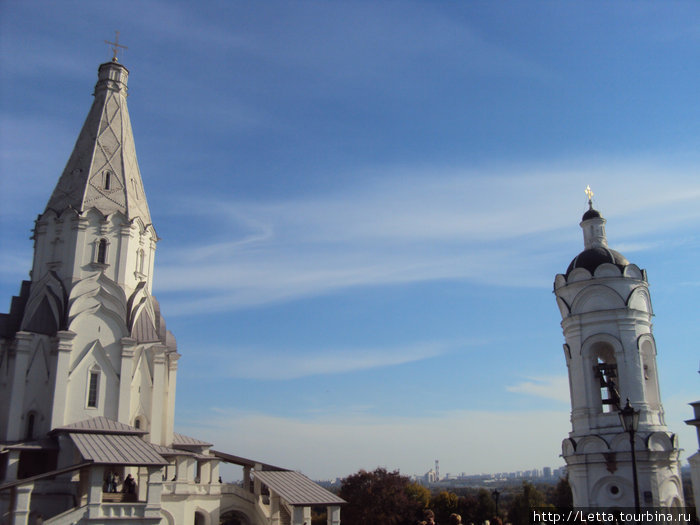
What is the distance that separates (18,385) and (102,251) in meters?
6.63

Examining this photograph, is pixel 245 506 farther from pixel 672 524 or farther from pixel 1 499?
pixel 672 524

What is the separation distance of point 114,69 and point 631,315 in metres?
27.3

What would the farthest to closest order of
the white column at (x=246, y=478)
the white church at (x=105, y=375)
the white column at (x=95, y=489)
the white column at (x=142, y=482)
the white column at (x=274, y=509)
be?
the white column at (x=246, y=478), the white column at (x=274, y=509), the white column at (x=142, y=482), the white church at (x=105, y=375), the white column at (x=95, y=489)

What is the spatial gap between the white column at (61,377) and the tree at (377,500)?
27.0 metres

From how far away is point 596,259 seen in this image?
29.0 m

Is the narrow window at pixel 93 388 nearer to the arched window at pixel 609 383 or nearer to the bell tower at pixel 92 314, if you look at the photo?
the bell tower at pixel 92 314

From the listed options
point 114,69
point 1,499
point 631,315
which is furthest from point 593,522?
point 114,69

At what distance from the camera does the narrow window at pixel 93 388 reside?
26.9 m

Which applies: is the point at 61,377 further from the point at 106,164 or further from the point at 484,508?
the point at 484,508

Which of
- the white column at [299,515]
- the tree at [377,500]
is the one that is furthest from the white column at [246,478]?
the tree at [377,500]

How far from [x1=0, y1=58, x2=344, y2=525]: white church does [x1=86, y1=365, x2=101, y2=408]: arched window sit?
0.04 metres

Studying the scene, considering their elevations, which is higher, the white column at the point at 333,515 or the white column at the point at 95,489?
the white column at the point at 95,489

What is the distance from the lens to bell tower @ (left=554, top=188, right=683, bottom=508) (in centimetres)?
2578

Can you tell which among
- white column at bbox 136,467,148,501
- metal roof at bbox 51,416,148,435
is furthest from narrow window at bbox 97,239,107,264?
white column at bbox 136,467,148,501
